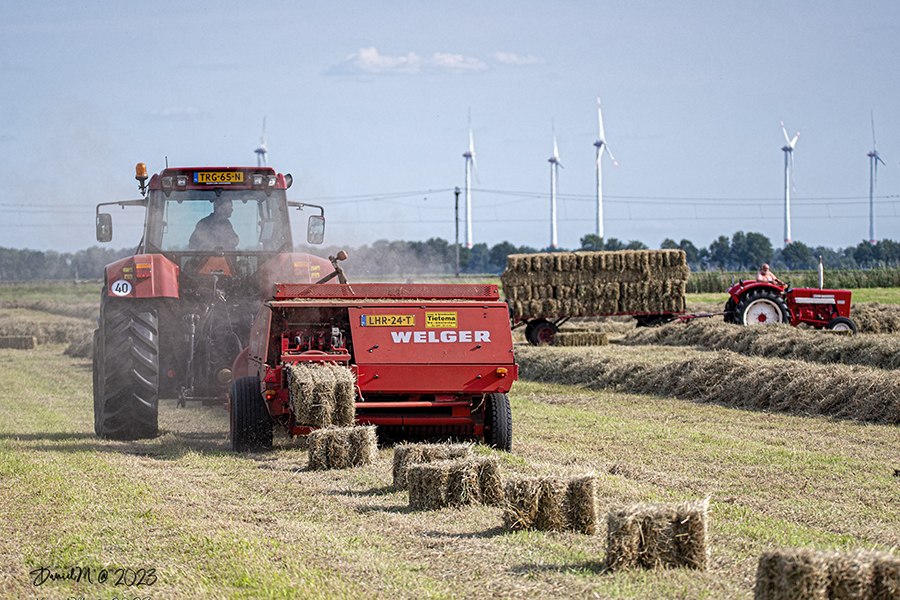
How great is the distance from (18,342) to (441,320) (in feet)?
74.0

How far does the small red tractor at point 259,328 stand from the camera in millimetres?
8812

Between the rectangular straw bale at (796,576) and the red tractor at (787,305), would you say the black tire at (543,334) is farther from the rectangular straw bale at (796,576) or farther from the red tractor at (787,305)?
the rectangular straw bale at (796,576)

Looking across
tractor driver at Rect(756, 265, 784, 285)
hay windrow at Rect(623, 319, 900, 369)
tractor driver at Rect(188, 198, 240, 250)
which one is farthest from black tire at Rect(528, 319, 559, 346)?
tractor driver at Rect(188, 198, 240, 250)

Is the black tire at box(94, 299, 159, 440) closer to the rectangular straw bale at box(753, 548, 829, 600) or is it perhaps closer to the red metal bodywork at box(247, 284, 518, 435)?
the red metal bodywork at box(247, 284, 518, 435)

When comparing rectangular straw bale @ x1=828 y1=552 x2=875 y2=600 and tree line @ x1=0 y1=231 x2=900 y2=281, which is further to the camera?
tree line @ x1=0 y1=231 x2=900 y2=281

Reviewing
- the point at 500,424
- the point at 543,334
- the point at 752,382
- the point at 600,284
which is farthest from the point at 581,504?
the point at 600,284

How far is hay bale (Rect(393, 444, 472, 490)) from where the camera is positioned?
7.14 metres

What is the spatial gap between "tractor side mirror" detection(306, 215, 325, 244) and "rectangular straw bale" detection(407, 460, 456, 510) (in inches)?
217

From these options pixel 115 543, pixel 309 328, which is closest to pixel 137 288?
pixel 309 328

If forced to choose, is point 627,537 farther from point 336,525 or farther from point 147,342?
point 147,342

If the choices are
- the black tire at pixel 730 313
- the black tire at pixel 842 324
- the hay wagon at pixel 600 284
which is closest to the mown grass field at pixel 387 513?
the black tire at pixel 842 324

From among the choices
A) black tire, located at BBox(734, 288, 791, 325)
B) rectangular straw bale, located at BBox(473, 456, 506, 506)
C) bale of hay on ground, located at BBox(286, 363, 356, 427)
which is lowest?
rectangular straw bale, located at BBox(473, 456, 506, 506)

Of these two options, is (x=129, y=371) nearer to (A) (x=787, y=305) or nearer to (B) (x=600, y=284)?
(A) (x=787, y=305)

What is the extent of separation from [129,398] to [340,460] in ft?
9.49
